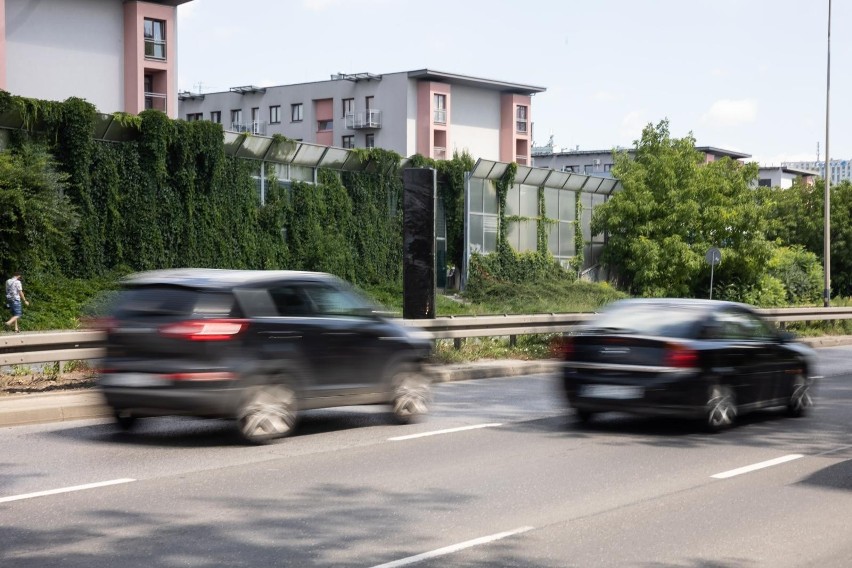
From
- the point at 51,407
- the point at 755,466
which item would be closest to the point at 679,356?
the point at 755,466

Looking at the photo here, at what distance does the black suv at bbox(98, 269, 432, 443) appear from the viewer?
10164mm

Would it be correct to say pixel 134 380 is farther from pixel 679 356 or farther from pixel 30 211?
pixel 30 211

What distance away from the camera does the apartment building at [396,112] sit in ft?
265

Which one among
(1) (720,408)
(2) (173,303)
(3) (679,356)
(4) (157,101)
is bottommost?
(1) (720,408)

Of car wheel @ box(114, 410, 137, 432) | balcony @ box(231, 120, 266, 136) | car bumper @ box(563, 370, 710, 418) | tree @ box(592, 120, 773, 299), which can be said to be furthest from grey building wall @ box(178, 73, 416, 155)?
car wheel @ box(114, 410, 137, 432)

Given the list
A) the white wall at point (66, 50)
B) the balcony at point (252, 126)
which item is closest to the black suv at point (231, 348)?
the white wall at point (66, 50)

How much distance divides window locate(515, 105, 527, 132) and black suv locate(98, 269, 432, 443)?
76929mm

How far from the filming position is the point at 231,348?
403 inches

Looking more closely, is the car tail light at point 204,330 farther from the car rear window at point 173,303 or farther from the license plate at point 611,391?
the license plate at point 611,391

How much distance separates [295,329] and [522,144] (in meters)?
78.9

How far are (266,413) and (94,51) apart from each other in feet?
160

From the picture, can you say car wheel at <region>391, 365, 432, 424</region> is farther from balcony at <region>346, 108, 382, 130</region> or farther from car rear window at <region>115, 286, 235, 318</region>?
balcony at <region>346, 108, 382, 130</region>

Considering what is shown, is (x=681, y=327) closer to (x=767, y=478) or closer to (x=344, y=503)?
(x=767, y=478)

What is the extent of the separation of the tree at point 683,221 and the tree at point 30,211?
103 feet
